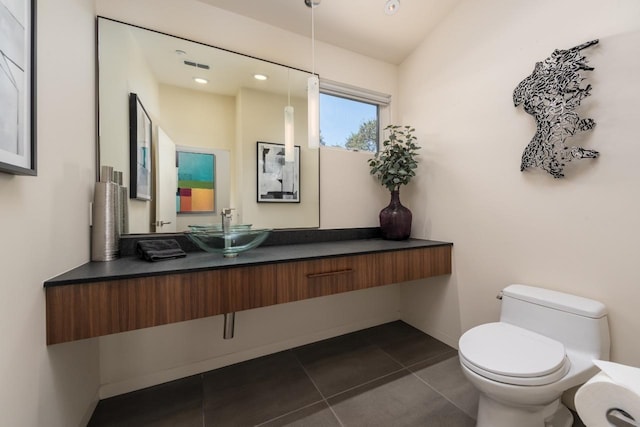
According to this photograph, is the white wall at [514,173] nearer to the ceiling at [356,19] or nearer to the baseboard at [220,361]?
the ceiling at [356,19]

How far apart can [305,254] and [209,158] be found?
0.92m

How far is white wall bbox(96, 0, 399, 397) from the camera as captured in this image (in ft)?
4.90

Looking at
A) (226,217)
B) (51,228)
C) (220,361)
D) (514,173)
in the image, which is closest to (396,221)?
(514,173)

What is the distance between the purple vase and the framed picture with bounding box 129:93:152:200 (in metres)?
1.74

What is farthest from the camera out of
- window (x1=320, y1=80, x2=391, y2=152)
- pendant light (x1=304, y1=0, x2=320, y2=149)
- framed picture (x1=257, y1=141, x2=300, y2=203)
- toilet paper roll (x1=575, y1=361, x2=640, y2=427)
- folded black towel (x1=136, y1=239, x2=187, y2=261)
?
window (x1=320, y1=80, x2=391, y2=152)

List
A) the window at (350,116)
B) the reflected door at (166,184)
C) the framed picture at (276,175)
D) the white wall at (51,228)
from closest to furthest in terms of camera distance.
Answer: the white wall at (51,228) < the reflected door at (166,184) < the framed picture at (276,175) < the window at (350,116)

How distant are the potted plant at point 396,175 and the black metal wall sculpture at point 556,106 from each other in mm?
764

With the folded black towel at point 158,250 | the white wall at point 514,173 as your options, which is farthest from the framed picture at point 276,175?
the white wall at point 514,173

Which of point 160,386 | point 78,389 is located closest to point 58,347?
point 78,389

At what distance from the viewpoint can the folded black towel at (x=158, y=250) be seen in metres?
1.29

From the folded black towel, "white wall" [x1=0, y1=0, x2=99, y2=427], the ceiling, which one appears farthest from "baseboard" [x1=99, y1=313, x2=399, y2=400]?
the ceiling

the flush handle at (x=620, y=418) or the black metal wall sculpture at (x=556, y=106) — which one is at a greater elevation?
the black metal wall sculpture at (x=556, y=106)

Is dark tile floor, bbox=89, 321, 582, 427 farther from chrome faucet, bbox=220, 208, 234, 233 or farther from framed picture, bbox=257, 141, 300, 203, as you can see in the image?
framed picture, bbox=257, 141, 300, 203

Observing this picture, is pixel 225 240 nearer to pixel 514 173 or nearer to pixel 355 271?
pixel 355 271
